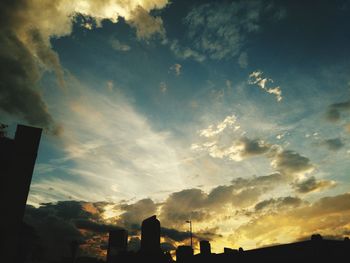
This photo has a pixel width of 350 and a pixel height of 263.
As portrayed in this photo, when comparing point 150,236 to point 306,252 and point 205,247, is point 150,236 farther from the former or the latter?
point 306,252

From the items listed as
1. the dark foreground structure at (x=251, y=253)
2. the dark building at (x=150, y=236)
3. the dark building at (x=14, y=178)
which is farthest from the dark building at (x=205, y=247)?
the dark building at (x=14, y=178)

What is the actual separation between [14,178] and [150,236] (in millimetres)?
22153

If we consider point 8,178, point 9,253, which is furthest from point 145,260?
point 8,178

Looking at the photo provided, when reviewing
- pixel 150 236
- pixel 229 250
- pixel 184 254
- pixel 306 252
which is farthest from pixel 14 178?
pixel 306 252

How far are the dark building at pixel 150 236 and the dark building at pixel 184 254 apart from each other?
638 centimetres

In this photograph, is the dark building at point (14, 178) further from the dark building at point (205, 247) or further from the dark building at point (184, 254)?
the dark building at point (205, 247)

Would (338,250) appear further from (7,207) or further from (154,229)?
(7,207)

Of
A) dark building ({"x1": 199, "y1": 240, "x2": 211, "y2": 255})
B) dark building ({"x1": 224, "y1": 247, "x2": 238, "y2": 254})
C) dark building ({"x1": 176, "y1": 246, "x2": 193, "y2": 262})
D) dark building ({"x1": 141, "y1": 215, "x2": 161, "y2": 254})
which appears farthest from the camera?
dark building ({"x1": 141, "y1": 215, "x2": 161, "y2": 254})

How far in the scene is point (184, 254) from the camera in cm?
3344

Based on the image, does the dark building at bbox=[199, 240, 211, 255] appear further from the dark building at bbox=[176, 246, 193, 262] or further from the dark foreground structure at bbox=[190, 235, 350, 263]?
the dark foreground structure at bbox=[190, 235, 350, 263]

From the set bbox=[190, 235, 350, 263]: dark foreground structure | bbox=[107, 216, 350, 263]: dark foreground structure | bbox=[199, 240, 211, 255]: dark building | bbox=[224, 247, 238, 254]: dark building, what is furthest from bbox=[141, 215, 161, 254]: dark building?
bbox=[190, 235, 350, 263]: dark foreground structure

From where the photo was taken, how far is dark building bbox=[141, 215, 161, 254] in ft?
128

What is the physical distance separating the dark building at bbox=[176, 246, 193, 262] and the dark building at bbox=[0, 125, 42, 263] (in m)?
18.6

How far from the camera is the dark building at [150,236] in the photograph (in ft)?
128
